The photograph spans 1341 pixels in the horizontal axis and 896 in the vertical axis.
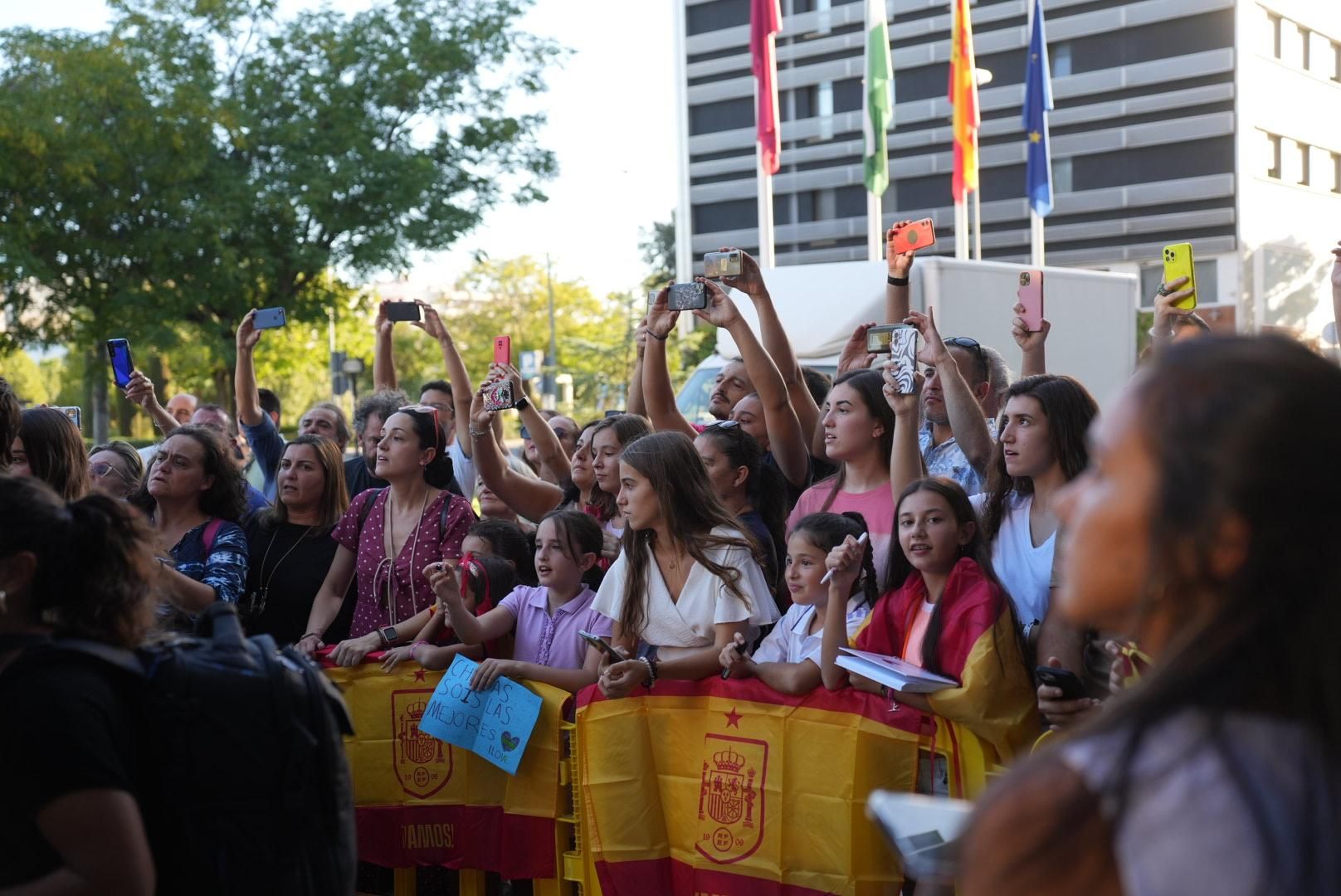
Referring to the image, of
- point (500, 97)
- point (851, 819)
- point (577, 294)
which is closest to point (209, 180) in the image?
point (500, 97)

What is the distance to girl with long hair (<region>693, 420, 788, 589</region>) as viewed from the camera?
5.80 metres

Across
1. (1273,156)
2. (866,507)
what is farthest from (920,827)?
(1273,156)

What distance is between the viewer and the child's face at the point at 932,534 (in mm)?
4418

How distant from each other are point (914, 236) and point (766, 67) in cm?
2082

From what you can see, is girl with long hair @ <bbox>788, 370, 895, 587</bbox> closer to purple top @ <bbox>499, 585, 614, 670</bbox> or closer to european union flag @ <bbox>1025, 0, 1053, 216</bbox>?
purple top @ <bbox>499, 585, 614, 670</bbox>

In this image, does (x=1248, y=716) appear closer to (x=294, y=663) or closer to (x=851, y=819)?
(x=294, y=663)

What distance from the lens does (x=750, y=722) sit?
4574mm

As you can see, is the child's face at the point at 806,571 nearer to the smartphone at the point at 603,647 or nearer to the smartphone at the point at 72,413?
the smartphone at the point at 603,647

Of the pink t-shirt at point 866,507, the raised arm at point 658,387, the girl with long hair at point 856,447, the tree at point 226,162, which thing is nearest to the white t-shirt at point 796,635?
the pink t-shirt at point 866,507

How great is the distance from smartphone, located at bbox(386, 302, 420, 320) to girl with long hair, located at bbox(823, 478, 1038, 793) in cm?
396

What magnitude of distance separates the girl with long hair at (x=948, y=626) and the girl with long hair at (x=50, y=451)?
298 cm

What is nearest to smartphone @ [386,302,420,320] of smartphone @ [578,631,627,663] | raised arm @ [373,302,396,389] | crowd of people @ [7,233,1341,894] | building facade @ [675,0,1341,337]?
raised arm @ [373,302,396,389]

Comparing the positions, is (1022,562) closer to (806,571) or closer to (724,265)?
(806,571)

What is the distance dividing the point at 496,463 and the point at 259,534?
45.7 inches
